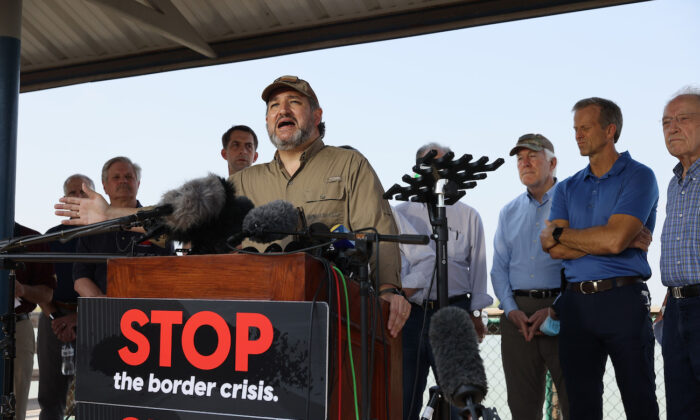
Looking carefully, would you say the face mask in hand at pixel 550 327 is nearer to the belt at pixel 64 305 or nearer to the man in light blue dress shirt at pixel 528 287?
the man in light blue dress shirt at pixel 528 287

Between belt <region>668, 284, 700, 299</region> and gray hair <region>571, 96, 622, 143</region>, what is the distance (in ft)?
2.92

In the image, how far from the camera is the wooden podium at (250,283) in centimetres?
173

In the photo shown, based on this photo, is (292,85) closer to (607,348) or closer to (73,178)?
(607,348)

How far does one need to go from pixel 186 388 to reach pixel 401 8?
159 inches

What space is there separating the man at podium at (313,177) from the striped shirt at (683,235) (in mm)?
1190

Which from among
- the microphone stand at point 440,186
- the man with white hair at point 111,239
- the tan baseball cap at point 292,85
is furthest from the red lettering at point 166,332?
the man with white hair at point 111,239

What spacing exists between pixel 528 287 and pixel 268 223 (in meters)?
2.42

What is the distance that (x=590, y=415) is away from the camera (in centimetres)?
310

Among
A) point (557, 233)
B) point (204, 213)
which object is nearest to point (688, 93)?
point (557, 233)

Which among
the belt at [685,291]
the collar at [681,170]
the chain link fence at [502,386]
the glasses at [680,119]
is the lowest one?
the chain link fence at [502,386]

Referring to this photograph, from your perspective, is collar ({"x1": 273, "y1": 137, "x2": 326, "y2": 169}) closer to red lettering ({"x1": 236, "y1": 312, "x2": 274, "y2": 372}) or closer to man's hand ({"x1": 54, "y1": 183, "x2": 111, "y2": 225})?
man's hand ({"x1": 54, "y1": 183, "x2": 111, "y2": 225})

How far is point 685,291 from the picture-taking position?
8.96 ft

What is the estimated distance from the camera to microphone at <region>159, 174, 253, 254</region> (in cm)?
204

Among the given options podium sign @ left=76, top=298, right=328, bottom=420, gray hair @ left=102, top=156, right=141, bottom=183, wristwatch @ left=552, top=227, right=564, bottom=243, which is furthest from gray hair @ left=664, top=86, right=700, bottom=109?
gray hair @ left=102, top=156, right=141, bottom=183
